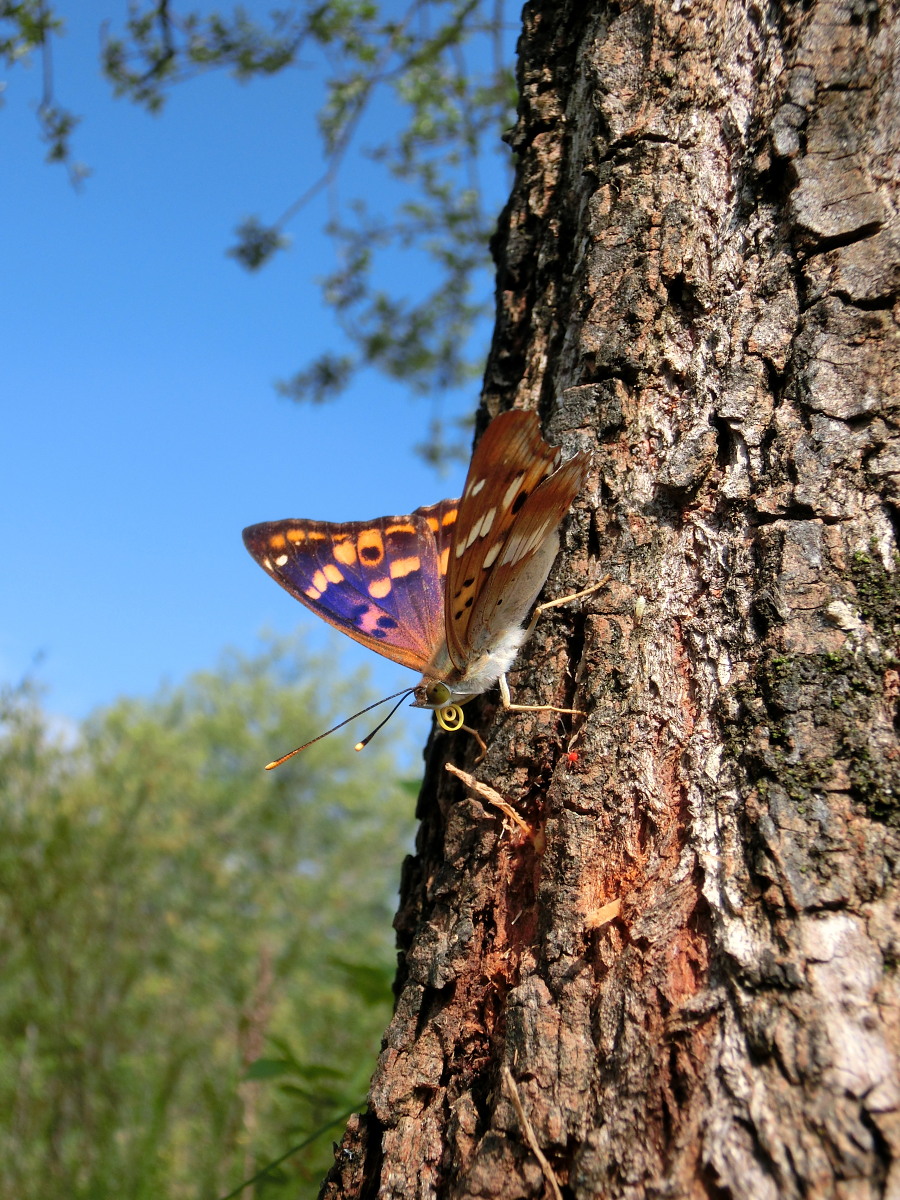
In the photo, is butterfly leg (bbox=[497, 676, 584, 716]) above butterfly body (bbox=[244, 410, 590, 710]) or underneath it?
underneath

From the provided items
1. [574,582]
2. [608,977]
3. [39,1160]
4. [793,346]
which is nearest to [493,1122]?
[608,977]

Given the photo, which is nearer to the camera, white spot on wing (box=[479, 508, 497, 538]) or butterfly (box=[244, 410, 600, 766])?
butterfly (box=[244, 410, 600, 766])

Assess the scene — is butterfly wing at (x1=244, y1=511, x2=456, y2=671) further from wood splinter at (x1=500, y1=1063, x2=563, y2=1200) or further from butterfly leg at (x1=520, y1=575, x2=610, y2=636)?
wood splinter at (x1=500, y1=1063, x2=563, y2=1200)

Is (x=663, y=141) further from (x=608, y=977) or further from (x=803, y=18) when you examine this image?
(x=608, y=977)

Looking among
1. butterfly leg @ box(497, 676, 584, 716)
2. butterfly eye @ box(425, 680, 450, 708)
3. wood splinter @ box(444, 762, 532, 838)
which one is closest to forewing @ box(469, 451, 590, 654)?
butterfly eye @ box(425, 680, 450, 708)

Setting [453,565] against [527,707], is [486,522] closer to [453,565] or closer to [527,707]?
[453,565]

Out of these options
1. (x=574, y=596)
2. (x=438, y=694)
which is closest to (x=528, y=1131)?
(x=574, y=596)

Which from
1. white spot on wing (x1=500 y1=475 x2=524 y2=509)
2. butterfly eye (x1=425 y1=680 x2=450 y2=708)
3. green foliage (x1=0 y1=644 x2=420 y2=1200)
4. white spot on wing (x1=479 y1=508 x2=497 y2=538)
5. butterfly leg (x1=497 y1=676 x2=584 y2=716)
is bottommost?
green foliage (x1=0 y1=644 x2=420 y2=1200)
